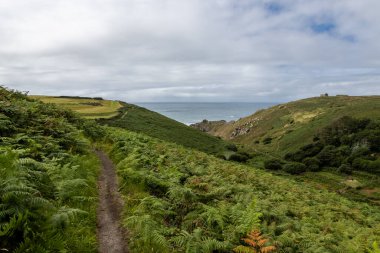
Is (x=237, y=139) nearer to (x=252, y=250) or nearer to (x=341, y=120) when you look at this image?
(x=341, y=120)

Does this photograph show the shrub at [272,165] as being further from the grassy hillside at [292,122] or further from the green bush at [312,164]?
the grassy hillside at [292,122]

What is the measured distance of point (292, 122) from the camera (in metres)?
152

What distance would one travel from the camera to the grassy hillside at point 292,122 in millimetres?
120750

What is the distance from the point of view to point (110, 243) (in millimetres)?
8625

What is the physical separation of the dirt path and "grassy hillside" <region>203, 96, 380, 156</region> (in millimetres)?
102638

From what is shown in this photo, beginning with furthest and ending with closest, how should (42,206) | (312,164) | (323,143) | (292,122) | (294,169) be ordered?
(292,122), (323,143), (312,164), (294,169), (42,206)

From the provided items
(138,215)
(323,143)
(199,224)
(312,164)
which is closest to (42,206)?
(138,215)

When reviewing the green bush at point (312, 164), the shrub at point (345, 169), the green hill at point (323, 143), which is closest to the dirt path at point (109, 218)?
the green hill at point (323, 143)

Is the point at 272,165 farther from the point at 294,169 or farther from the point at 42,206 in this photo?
the point at 42,206

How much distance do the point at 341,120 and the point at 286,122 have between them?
43.1 metres

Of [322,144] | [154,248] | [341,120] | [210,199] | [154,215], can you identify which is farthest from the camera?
[341,120]

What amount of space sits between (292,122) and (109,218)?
15018cm

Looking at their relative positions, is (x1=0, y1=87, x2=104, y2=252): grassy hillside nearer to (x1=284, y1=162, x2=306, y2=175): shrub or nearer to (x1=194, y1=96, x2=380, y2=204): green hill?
(x1=194, y1=96, x2=380, y2=204): green hill

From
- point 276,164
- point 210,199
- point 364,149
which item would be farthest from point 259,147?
point 210,199
